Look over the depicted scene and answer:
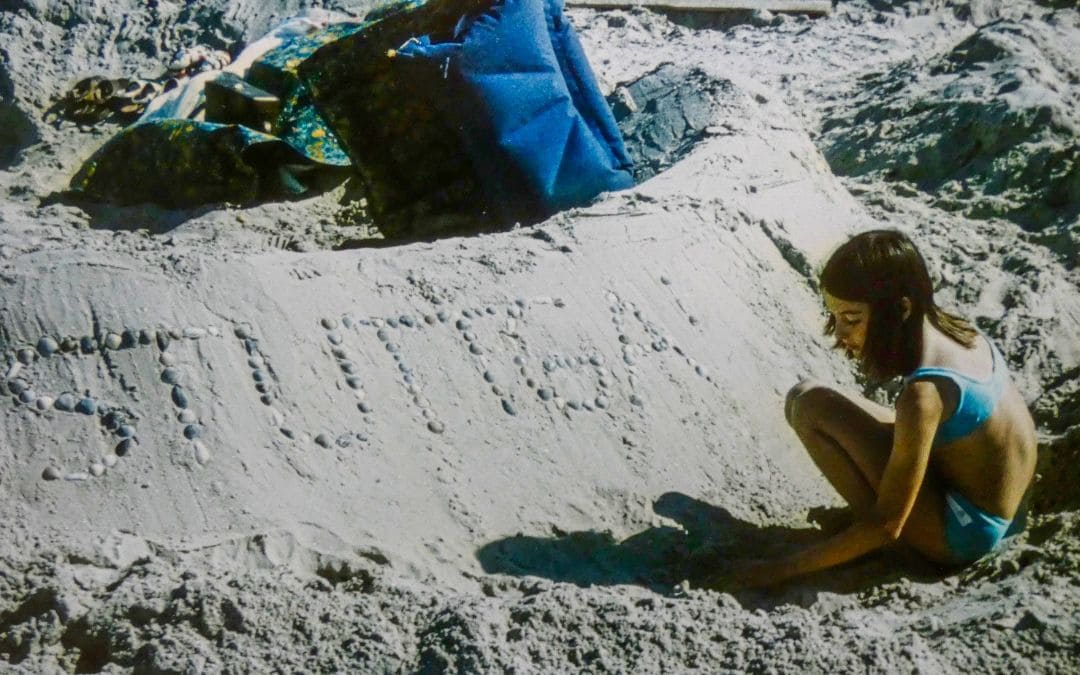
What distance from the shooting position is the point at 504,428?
2.64m

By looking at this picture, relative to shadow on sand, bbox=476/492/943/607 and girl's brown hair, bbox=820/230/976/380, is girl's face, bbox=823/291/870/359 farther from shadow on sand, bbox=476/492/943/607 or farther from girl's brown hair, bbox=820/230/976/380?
shadow on sand, bbox=476/492/943/607

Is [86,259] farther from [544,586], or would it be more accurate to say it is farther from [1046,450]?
[1046,450]

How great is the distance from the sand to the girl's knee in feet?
0.89

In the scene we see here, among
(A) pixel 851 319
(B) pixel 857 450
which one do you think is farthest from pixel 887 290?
(B) pixel 857 450

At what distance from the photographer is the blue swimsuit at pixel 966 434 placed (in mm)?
2174

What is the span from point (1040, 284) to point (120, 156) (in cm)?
351

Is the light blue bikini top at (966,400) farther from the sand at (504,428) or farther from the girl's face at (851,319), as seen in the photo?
the sand at (504,428)

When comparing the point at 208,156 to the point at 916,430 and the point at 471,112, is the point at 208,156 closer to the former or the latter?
the point at 471,112

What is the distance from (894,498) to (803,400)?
0.41 m

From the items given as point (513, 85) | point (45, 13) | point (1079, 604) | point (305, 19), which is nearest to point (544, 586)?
point (1079, 604)

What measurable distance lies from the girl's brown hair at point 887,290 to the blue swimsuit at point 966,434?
6cm

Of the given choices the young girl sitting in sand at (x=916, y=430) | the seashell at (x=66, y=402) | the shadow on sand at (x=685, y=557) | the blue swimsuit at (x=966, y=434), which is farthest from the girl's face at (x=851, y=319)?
the seashell at (x=66, y=402)

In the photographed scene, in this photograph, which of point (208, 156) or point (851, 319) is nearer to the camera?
point (851, 319)

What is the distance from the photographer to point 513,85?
3727 mm
